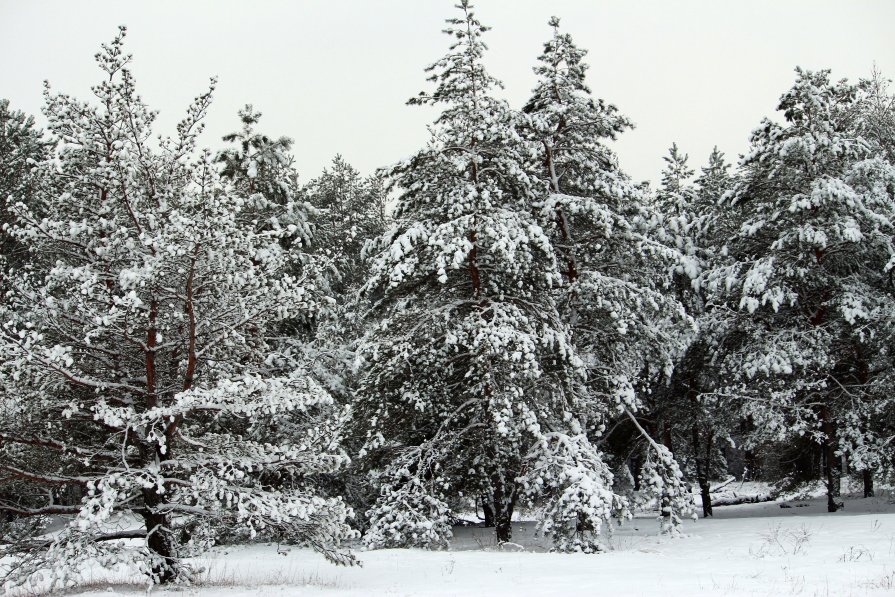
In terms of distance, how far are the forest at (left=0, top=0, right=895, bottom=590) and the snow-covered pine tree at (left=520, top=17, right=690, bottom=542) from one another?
3.7 inches

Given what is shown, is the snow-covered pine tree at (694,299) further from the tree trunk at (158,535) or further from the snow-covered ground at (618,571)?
the tree trunk at (158,535)

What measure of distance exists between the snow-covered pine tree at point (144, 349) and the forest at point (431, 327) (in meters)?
0.05

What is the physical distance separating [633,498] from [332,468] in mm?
12033

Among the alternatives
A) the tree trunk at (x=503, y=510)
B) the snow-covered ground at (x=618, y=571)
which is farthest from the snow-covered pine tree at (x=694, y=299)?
the tree trunk at (x=503, y=510)

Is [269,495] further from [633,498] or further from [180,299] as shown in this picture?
[633,498]

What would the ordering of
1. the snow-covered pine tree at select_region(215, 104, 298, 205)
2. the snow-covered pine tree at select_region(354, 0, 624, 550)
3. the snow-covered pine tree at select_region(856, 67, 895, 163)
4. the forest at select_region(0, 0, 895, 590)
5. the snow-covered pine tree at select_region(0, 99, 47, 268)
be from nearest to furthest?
the forest at select_region(0, 0, 895, 590) < the snow-covered pine tree at select_region(354, 0, 624, 550) < the snow-covered pine tree at select_region(215, 104, 298, 205) < the snow-covered pine tree at select_region(0, 99, 47, 268) < the snow-covered pine tree at select_region(856, 67, 895, 163)

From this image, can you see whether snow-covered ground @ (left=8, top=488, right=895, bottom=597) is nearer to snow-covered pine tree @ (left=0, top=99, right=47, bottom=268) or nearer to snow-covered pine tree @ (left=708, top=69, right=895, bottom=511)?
snow-covered pine tree @ (left=708, top=69, right=895, bottom=511)

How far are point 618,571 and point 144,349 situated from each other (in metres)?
7.36

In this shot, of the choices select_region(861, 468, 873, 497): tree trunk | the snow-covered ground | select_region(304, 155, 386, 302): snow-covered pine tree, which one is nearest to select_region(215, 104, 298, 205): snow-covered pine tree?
select_region(304, 155, 386, 302): snow-covered pine tree

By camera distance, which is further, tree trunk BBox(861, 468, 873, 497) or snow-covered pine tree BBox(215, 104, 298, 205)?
tree trunk BBox(861, 468, 873, 497)

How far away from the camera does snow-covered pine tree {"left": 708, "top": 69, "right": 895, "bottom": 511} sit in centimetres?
1669

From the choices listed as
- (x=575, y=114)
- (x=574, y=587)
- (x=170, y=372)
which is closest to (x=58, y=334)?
(x=170, y=372)

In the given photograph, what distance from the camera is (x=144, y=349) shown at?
9.56 metres

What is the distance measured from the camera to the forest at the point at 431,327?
9211 millimetres
